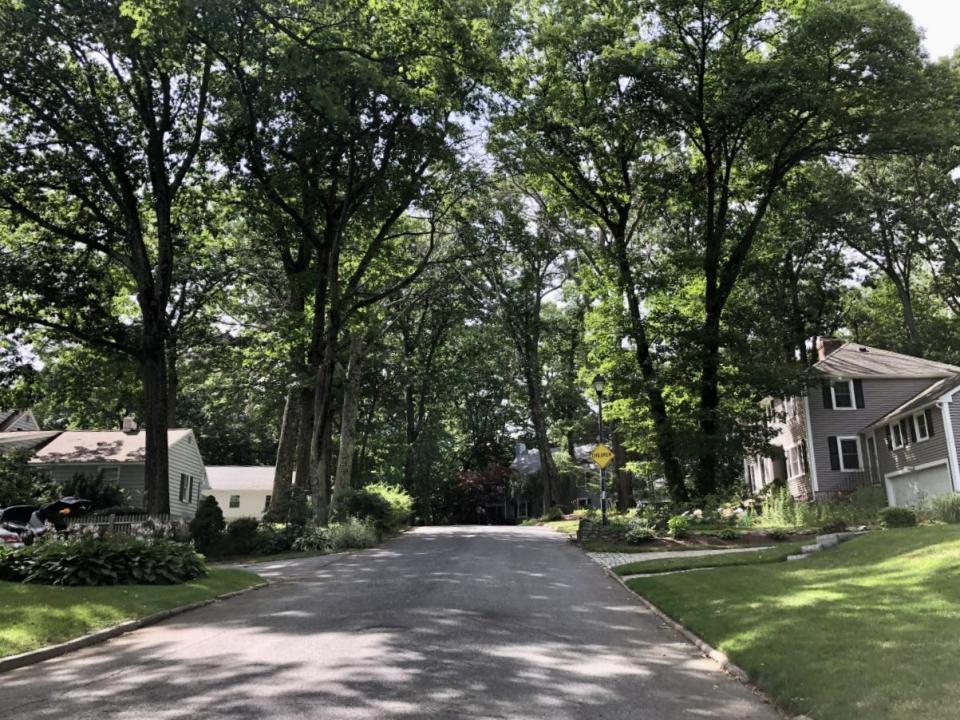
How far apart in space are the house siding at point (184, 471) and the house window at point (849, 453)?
29466 mm

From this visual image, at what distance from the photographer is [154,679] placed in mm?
7043

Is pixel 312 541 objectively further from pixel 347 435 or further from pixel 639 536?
pixel 639 536

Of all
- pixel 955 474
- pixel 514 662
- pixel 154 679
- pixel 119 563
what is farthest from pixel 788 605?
pixel 955 474

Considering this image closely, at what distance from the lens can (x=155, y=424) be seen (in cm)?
1864

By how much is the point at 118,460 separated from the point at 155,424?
50.9 feet

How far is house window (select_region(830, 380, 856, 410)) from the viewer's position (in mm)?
34344

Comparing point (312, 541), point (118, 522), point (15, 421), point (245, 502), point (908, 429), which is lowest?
point (312, 541)

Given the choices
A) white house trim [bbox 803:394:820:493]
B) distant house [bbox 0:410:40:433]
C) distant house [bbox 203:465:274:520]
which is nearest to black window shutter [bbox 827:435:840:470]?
white house trim [bbox 803:394:820:493]

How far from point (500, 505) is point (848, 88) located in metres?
43.6

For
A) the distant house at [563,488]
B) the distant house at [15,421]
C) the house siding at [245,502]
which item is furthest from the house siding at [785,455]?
the distant house at [15,421]

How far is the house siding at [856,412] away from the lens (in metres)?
33.9

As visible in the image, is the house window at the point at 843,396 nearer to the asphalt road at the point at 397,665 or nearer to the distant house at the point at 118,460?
the asphalt road at the point at 397,665

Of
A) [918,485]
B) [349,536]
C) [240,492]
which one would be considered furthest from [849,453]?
[240,492]

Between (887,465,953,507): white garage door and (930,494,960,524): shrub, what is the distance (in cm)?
642
